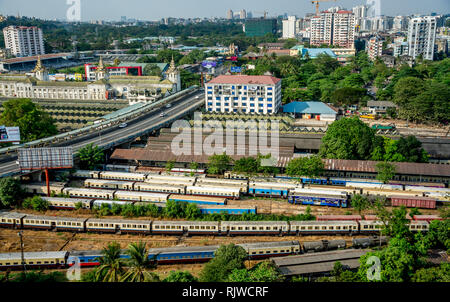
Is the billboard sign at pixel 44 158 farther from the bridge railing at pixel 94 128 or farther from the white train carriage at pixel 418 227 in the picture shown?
the white train carriage at pixel 418 227

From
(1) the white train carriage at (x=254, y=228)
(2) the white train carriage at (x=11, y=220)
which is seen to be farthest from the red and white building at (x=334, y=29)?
(2) the white train carriage at (x=11, y=220)

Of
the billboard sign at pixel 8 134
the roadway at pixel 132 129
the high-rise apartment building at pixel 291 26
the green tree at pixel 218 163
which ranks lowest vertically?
the green tree at pixel 218 163

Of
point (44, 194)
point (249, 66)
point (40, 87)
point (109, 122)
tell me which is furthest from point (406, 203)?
point (249, 66)

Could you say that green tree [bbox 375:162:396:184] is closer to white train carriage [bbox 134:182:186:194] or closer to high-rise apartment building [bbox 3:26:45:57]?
white train carriage [bbox 134:182:186:194]

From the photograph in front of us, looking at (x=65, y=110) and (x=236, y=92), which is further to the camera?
(x=65, y=110)

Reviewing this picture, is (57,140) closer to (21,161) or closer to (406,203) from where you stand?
(21,161)

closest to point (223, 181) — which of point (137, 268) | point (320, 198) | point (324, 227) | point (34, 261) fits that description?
point (320, 198)
